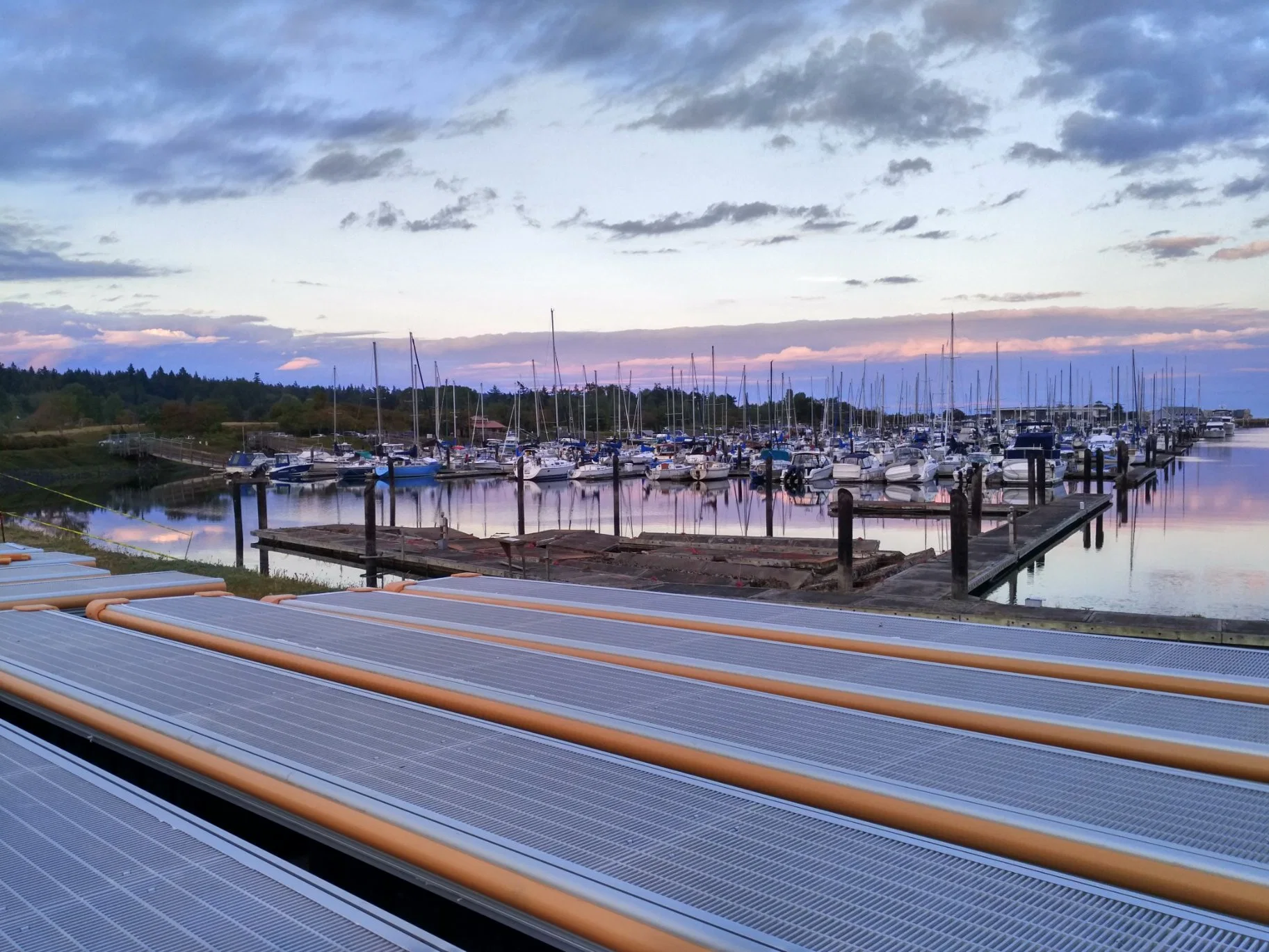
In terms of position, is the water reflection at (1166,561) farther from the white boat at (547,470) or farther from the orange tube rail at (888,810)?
the white boat at (547,470)

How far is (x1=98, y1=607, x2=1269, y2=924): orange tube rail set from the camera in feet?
8.11

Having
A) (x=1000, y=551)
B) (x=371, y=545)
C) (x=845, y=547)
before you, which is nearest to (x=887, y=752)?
(x=845, y=547)

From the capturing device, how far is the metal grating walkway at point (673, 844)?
7.45 ft

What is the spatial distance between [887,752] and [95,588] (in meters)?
6.98

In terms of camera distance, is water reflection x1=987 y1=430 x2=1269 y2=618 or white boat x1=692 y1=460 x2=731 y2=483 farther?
white boat x1=692 y1=460 x2=731 y2=483

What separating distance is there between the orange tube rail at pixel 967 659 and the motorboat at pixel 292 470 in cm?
6150

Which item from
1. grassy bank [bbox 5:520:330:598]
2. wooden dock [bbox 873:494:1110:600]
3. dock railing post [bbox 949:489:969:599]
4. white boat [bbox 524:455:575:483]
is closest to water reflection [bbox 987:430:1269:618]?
wooden dock [bbox 873:494:1110:600]

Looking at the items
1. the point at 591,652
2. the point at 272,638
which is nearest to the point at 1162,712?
the point at 591,652

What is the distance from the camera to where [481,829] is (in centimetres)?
279

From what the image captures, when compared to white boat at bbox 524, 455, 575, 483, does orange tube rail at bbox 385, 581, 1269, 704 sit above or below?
above

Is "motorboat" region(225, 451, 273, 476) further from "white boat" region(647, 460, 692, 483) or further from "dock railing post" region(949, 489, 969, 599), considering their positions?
"dock railing post" region(949, 489, 969, 599)

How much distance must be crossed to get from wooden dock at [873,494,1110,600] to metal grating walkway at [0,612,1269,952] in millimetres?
11387

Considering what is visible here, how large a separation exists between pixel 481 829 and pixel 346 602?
4649 millimetres

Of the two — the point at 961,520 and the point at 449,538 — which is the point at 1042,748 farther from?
the point at 449,538
